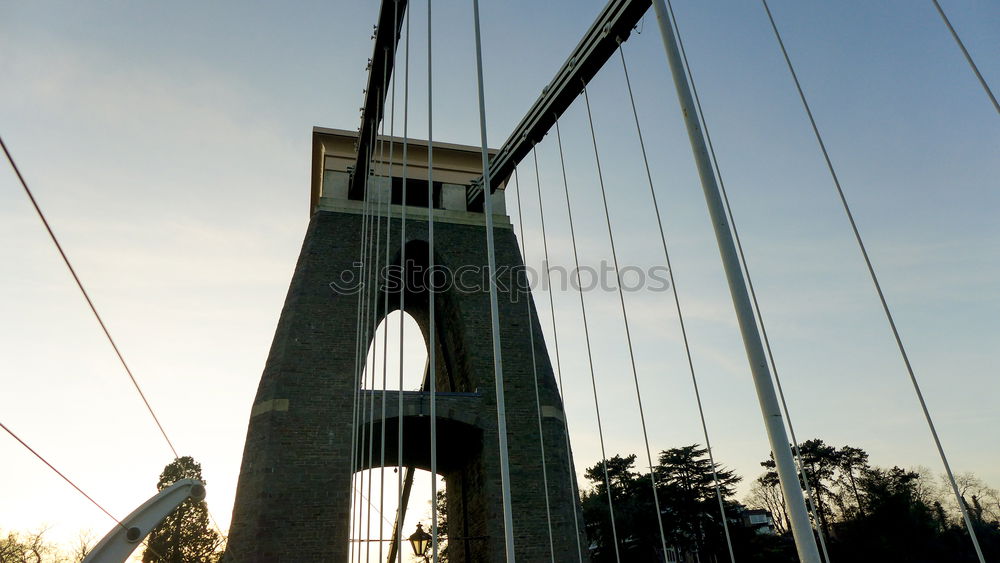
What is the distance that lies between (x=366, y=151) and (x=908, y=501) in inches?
1491

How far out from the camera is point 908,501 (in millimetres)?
35562

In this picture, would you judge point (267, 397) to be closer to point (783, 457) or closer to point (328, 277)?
point (328, 277)

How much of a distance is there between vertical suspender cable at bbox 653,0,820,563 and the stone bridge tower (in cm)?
613

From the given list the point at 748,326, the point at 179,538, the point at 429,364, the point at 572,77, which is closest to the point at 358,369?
the point at 429,364

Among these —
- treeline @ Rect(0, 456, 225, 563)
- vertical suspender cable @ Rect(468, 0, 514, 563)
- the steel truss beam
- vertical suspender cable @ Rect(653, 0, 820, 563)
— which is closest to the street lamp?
the steel truss beam

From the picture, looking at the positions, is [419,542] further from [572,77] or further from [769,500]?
[769,500]

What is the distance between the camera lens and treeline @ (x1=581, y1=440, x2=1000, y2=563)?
113ft

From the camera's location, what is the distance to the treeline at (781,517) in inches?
1352

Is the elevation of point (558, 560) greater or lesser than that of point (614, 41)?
lesser

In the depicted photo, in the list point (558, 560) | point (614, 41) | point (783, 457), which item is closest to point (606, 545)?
point (558, 560)

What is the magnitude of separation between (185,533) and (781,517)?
35.1 m

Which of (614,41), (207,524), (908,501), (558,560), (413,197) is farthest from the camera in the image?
(908,501)

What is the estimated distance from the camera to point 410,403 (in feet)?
40.1

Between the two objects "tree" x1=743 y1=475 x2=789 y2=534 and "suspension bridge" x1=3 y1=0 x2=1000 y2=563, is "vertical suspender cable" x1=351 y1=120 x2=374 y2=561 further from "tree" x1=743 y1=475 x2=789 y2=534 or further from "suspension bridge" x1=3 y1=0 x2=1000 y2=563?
"tree" x1=743 y1=475 x2=789 y2=534
